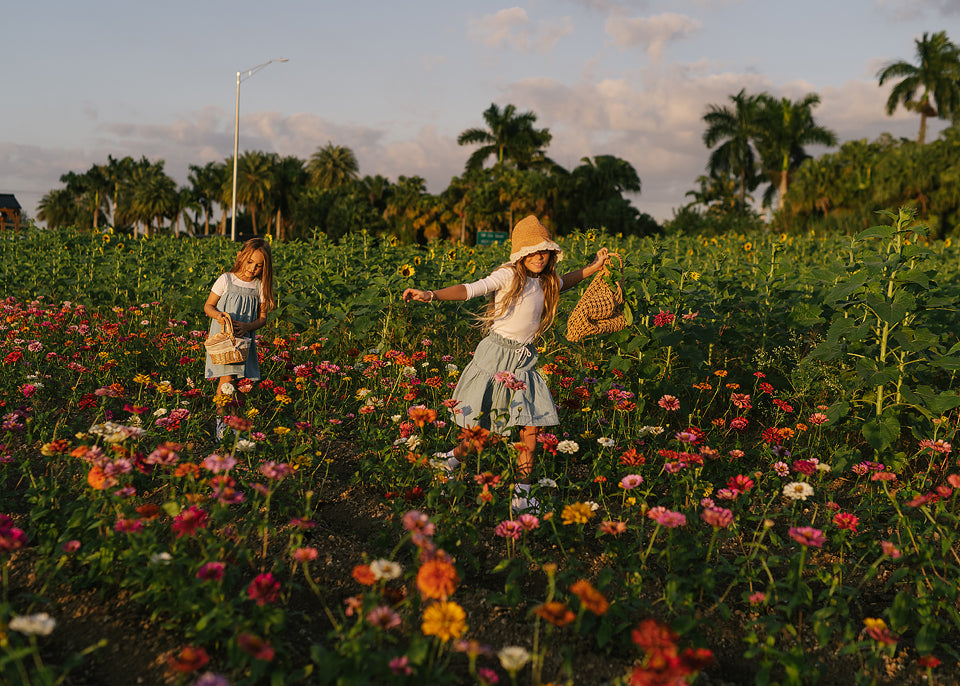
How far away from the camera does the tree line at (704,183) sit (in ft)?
Answer: 102

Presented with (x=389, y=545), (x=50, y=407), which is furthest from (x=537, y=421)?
(x=50, y=407)

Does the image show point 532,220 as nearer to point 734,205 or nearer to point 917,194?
point 917,194

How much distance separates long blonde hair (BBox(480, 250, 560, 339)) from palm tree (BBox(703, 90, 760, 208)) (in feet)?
172

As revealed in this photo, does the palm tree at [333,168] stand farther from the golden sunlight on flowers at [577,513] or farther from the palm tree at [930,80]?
the golden sunlight on flowers at [577,513]

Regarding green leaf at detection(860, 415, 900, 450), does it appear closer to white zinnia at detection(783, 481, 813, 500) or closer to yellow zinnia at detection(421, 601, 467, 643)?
white zinnia at detection(783, 481, 813, 500)

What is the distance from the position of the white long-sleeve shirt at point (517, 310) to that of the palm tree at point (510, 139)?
47.5 metres

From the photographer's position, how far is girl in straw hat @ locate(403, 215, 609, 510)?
3.50 m

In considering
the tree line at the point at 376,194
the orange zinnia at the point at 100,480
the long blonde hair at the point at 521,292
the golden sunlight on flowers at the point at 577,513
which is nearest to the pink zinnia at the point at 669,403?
the long blonde hair at the point at 521,292

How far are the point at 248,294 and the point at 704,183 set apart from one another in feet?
184

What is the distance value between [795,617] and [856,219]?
2755 centimetres

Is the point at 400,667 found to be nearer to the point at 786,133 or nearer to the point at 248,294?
the point at 248,294

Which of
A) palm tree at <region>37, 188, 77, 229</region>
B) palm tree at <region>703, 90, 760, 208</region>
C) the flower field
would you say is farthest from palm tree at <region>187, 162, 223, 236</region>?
the flower field

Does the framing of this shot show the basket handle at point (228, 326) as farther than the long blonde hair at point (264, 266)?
No

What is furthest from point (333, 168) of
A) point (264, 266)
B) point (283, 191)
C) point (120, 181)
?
point (264, 266)
